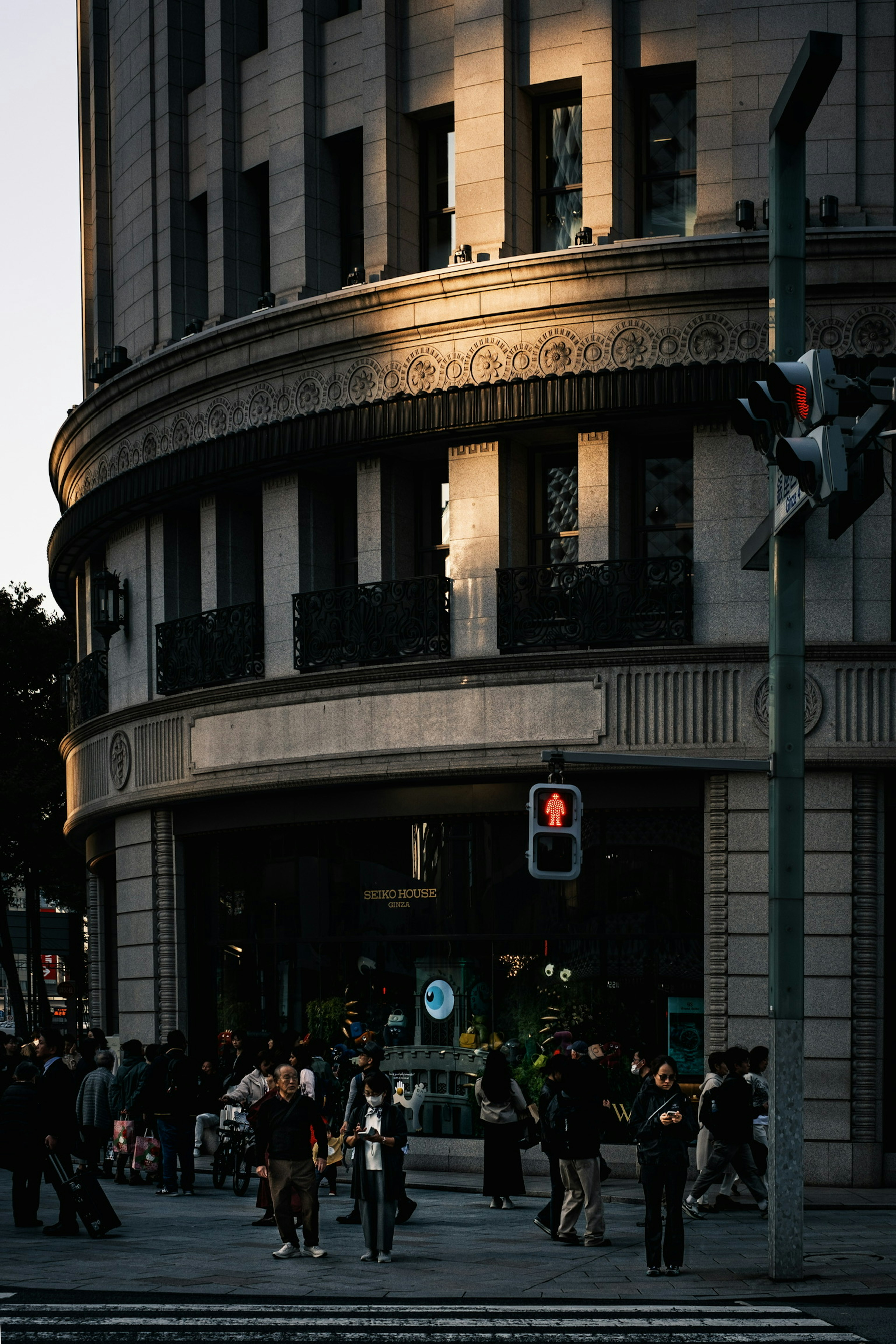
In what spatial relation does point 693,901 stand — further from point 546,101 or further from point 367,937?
point 546,101

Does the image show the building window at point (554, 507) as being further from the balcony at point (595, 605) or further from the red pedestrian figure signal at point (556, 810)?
the red pedestrian figure signal at point (556, 810)

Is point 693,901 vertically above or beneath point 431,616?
beneath

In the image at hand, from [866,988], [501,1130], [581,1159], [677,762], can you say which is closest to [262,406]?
[501,1130]

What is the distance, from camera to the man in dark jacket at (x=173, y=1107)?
66.6 feet

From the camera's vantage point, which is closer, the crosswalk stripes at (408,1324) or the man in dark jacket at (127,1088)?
the crosswalk stripes at (408,1324)

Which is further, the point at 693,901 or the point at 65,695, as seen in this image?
the point at 65,695

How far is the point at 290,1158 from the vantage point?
586 inches

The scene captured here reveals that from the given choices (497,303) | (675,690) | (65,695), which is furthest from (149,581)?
(675,690)

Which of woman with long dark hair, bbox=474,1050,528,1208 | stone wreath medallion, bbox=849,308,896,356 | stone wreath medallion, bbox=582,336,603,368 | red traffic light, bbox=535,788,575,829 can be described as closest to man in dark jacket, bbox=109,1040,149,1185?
woman with long dark hair, bbox=474,1050,528,1208

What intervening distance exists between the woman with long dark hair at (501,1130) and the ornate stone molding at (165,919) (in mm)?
7947

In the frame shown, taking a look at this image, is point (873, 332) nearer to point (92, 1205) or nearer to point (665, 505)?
point (665, 505)

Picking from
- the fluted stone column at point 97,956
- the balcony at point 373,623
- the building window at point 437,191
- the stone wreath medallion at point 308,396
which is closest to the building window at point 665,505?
the balcony at point 373,623

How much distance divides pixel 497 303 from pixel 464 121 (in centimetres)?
269

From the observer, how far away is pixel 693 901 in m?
21.0
